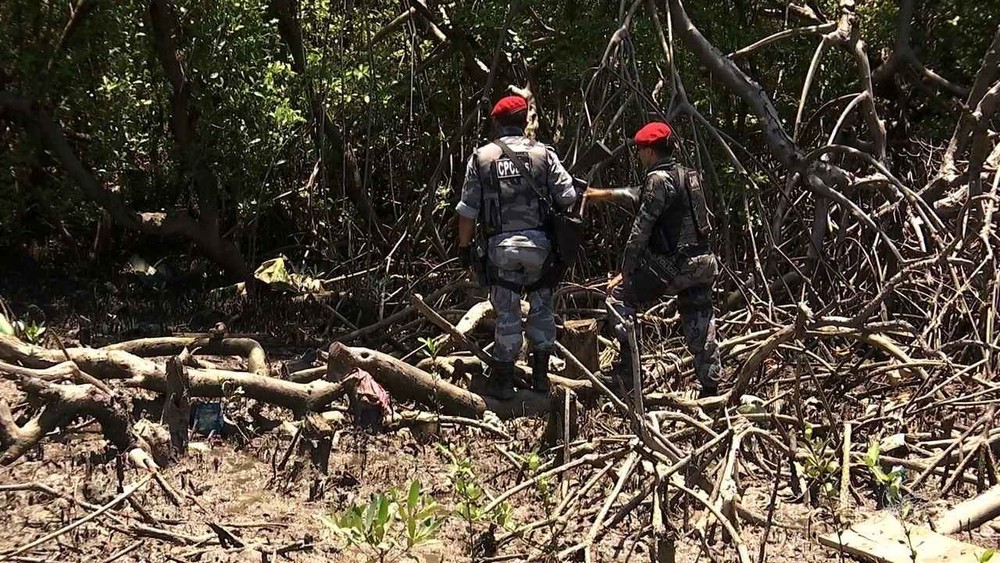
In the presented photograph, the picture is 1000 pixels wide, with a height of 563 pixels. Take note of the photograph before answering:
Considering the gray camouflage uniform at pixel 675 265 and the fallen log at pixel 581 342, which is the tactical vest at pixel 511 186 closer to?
the gray camouflage uniform at pixel 675 265

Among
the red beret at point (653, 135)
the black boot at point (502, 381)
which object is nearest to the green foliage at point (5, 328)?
the black boot at point (502, 381)

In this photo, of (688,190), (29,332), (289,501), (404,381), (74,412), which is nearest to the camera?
(289,501)

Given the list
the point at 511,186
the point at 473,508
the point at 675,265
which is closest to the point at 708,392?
the point at 675,265

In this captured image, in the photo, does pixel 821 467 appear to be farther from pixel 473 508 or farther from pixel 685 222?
pixel 685 222

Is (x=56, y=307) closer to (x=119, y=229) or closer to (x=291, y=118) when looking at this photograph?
(x=119, y=229)

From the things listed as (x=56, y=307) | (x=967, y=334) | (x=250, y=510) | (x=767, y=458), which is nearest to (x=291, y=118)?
(x=56, y=307)

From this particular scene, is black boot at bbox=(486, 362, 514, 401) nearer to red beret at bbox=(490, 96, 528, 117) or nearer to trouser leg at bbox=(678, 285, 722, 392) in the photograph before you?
trouser leg at bbox=(678, 285, 722, 392)

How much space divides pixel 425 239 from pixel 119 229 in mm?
2591

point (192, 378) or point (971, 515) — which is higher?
point (192, 378)

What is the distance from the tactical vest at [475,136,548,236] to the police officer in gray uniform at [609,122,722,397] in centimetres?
48

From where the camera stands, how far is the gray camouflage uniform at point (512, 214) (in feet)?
15.8

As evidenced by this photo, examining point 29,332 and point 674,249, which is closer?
point 29,332

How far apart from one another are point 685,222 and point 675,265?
0.71 feet

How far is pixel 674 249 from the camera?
4848mm
